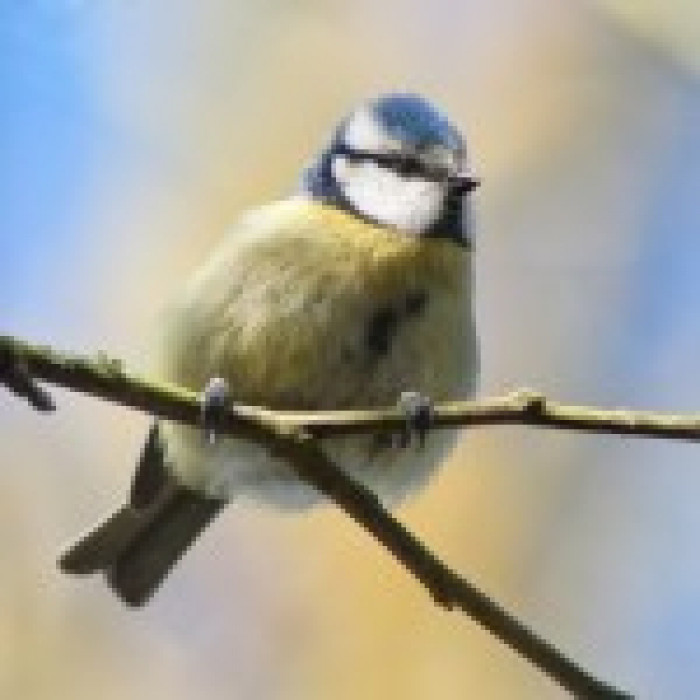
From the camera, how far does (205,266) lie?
2.28 feet

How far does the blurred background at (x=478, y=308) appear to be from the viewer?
2.76 feet

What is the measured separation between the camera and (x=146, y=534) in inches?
32.0

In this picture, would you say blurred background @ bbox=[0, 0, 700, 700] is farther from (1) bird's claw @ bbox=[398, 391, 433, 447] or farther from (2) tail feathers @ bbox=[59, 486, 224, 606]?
(1) bird's claw @ bbox=[398, 391, 433, 447]

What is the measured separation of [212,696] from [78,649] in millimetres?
81

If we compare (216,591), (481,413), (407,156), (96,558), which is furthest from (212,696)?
(481,413)

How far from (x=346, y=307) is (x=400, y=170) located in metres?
0.07

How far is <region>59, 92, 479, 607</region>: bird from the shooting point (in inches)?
25.1

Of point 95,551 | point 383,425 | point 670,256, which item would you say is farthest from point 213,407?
point 670,256

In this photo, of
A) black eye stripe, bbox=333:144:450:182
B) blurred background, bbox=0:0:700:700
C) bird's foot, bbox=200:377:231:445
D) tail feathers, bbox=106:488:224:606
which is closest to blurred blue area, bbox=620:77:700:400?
blurred background, bbox=0:0:700:700

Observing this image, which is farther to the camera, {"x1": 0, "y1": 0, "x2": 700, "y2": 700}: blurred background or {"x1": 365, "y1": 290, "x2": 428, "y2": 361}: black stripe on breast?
{"x1": 0, "y1": 0, "x2": 700, "y2": 700}: blurred background

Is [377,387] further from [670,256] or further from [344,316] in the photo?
[670,256]

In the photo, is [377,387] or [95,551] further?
[95,551]

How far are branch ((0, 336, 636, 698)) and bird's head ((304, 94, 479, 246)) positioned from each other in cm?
17

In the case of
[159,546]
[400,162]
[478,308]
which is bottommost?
[159,546]
